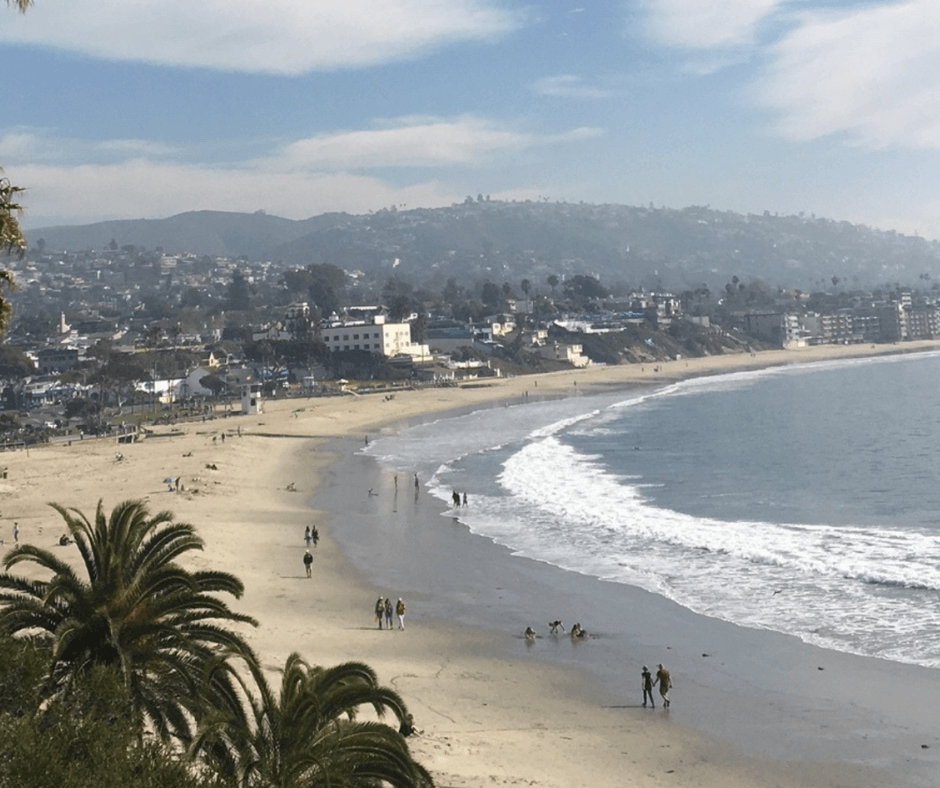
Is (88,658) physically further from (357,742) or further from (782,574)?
(782,574)

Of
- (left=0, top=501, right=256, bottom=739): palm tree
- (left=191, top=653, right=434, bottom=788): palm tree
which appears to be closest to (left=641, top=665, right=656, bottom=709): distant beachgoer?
(left=0, top=501, right=256, bottom=739): palm tree

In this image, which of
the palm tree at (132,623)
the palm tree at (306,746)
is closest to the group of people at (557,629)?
the palm tree at (132,623)

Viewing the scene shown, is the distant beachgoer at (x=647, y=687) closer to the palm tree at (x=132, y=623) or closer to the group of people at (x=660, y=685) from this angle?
the group of people at (x=660, y=685)

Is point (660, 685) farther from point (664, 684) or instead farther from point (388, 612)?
point (388, 612)

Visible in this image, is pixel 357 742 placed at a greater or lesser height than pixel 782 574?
greater

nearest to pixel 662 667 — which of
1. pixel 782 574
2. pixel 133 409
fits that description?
pixel 782 574

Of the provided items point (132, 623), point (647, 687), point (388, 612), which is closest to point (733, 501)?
point (388, 612)

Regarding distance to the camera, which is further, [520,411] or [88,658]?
[520,411]
